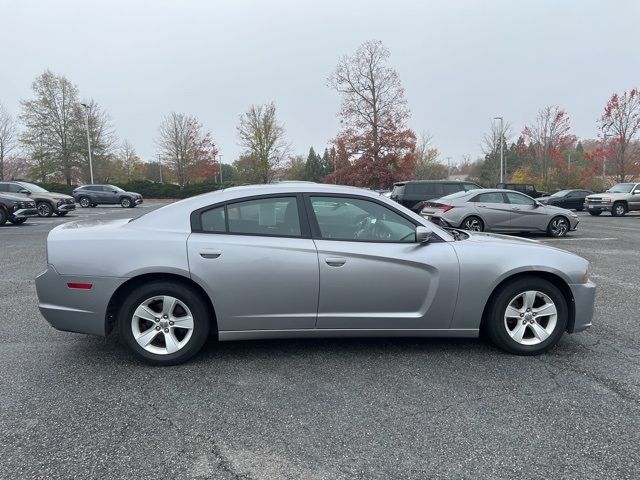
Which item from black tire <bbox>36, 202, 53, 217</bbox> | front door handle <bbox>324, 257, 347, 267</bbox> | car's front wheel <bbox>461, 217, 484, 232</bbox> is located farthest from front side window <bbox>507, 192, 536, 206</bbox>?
black tire <bbox>36, 202, 53, 217</bbox>

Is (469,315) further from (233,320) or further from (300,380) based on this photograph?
(233,320)

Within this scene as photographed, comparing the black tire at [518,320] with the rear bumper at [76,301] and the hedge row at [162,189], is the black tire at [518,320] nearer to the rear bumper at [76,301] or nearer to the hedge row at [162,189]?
the rear bumper at [76,301]

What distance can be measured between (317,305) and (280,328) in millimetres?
363

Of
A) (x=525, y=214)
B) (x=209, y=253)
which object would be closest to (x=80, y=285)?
(x=209, y=253)

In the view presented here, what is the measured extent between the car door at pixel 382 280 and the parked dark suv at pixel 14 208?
16.8 metres

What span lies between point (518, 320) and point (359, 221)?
160cm

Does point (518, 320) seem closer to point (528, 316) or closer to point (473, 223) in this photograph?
point (528, 316)

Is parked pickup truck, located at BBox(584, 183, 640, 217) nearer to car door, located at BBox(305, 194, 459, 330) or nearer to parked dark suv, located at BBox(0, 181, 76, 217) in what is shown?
car door, located at BBox(305, 194, 459, 330)

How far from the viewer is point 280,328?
362 centimetres

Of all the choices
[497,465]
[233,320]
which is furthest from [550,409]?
[233,320]

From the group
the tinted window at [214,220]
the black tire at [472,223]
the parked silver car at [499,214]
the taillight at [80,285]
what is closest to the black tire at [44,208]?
the parked silver car at [499,214]

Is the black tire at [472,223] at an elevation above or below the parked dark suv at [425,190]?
below

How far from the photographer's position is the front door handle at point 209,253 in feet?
11.5

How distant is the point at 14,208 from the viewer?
16.2 m
